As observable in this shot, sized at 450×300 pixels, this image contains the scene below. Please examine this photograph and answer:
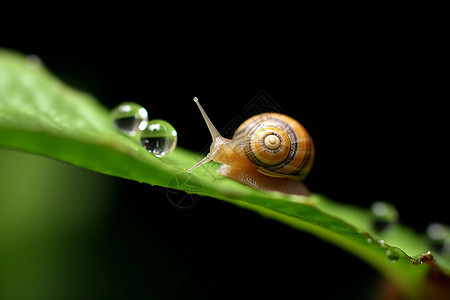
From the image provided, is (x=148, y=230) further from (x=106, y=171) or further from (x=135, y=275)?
(x=106, y=171)

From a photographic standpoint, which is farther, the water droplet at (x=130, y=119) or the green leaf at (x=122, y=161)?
the water droplet at (x=130, y=119)

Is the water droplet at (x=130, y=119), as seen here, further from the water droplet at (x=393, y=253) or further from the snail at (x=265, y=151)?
the water droplet at (x=393, y=253)

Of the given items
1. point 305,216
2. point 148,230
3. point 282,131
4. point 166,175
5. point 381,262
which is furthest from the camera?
point 282,131

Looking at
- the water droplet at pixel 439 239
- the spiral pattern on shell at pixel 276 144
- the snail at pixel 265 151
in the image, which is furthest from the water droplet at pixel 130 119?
the water droplet at pixel 439 239

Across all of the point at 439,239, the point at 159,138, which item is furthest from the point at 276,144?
the point at 439,239

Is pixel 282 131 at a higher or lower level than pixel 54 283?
higher

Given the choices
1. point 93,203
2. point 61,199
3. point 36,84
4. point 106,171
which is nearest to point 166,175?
point 106,171
